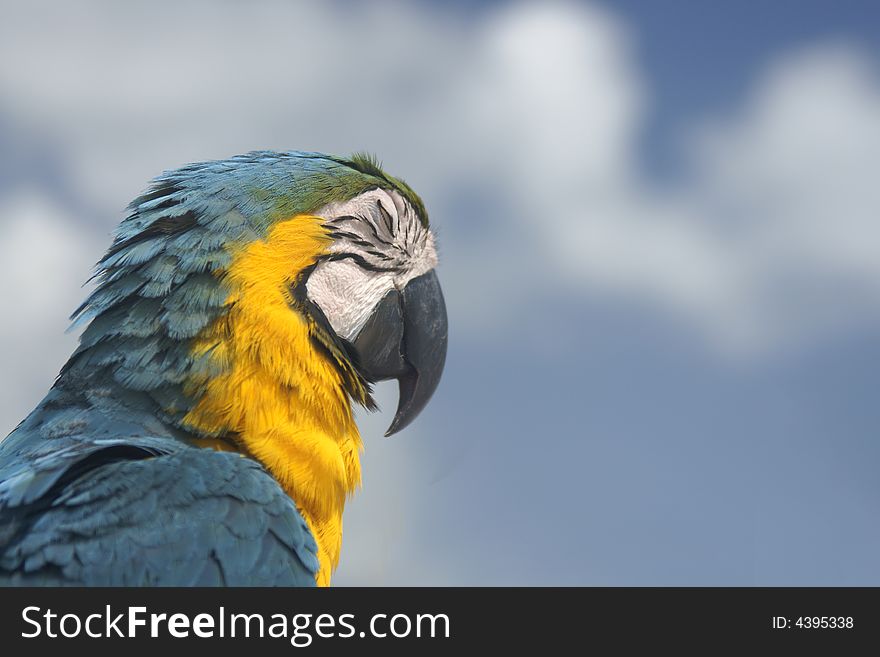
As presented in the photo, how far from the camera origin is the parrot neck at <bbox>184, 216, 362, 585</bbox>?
236 cm

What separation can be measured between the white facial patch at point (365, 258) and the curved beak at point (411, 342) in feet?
0.16

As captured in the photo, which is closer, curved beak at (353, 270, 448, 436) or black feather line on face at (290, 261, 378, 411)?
black feather line on face at (290, 261, 378, 411)

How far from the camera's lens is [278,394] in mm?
2422

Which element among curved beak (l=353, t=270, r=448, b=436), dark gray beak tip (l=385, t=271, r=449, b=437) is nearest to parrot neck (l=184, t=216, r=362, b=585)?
curved beak (l=353, t=270, r=448, b=436)

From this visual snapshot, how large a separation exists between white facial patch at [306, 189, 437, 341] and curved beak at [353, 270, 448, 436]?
5 cm

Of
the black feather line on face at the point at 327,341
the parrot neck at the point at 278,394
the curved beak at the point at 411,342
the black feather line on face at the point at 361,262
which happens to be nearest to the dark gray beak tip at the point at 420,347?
the curved beak at the point at 411,342

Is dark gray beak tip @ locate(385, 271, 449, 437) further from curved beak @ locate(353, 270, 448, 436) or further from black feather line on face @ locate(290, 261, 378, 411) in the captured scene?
black feather line on face @ locate(290, 261, 378, 411)

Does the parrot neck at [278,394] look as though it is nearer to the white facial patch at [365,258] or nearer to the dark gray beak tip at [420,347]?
the white facial patch at [365,258]

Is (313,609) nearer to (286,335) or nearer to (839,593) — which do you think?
(286,335)

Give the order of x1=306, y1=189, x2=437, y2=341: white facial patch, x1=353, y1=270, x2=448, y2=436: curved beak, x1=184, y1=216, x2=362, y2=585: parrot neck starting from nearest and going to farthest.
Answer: x1=184, y1=216, x2=362, y2=585: parrot neck < x1=306, y1=189, x2=437, y2=341: white facial patch < x1=353, y1=270, x2=448, y2=436: curved beak

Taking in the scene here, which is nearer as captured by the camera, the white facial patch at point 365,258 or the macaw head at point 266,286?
the macaw head at point 266,286

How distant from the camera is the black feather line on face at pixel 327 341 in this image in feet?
8.48

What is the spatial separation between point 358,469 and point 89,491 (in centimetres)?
81

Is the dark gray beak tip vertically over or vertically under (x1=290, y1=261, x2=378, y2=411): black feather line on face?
over
